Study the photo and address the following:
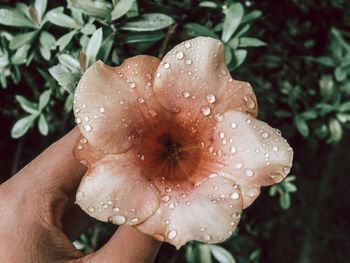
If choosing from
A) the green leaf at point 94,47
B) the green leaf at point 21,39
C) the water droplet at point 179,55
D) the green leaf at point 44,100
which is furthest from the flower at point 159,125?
the green leaf at point 44,100

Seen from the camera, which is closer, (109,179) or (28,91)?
(109,179)

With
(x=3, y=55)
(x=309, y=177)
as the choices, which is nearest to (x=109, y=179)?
(x=3, y=55)

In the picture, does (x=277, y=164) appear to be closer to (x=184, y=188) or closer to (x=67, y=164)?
(x=184, y=188)

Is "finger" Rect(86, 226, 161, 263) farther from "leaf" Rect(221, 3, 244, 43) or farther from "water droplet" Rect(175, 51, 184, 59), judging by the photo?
"leaf" Rect(221, 3, 244, 43)

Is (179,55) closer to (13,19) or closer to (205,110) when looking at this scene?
(205,110)

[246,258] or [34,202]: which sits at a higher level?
[34,202]

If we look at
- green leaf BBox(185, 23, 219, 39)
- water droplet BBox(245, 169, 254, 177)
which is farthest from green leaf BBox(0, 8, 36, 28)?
water droplet BBox(245, 169, 254, 177)
